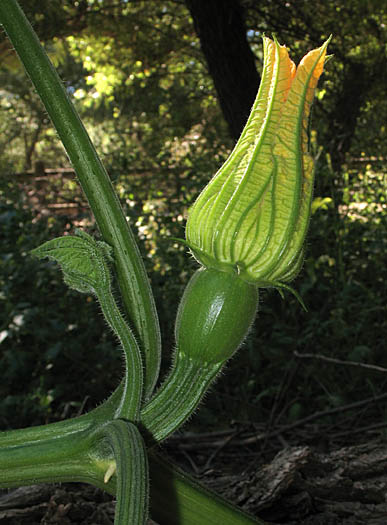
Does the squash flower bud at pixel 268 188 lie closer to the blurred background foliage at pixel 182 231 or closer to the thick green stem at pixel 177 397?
the thick green stem at pixel 177 397

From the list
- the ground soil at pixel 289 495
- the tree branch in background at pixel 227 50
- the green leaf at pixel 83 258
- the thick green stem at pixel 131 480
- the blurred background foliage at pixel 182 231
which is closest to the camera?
the thick green stem at pixel 131 480

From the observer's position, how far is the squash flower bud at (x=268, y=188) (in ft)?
2.01

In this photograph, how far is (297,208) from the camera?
2.00 ft

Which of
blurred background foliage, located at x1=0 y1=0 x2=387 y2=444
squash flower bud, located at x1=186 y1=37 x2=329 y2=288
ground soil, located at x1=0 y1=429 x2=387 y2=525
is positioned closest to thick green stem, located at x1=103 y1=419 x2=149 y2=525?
squash flower bud, located at x1=186 y1=37 x2=329 y2=288

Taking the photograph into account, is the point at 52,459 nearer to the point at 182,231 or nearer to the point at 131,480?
the point at 131,480

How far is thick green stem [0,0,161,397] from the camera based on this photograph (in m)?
0.63

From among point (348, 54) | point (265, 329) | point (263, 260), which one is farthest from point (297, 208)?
point (348, 54)

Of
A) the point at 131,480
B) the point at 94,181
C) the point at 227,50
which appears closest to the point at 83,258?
the point at 94,181

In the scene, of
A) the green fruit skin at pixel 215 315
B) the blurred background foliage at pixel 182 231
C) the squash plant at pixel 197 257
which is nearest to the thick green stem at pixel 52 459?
the squash plant at pixel 197 257

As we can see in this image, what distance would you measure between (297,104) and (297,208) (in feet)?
0.35

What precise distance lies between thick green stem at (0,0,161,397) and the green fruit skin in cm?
4

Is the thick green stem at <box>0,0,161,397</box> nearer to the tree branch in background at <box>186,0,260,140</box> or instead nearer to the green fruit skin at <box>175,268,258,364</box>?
the green fruit skin at <box>175,268,258,364</box>

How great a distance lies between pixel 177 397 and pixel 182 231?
248 cm

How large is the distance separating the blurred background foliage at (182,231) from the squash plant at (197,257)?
1.36 feet
